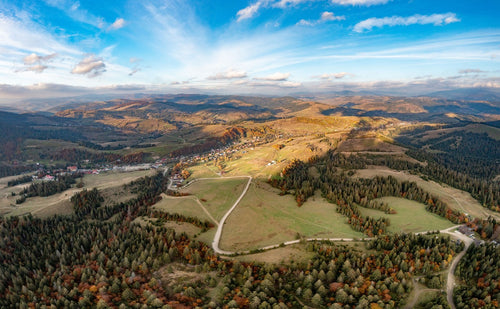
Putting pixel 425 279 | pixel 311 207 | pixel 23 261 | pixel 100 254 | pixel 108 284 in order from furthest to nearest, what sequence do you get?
pixel 311 207
pixel 23 261
pixel 100 254
pixel 108 284
pixel 425 279

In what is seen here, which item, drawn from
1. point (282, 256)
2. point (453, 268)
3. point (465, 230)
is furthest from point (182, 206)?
point (465, 230)

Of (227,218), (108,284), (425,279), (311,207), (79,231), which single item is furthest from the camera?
(311,207)

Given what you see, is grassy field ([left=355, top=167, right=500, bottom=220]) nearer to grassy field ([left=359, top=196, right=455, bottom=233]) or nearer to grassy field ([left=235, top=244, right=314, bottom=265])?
grassy field ([left=359, top=196, right=455, bottom=233])

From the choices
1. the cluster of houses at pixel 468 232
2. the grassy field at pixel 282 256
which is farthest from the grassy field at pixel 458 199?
the grassy field at pixel 282 256

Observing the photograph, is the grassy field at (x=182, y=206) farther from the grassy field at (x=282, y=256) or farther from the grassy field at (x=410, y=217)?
the grassy field at (x=410, y=217)

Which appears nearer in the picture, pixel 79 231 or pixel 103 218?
pixel 79 231

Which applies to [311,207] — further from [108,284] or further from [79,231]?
[79,231]

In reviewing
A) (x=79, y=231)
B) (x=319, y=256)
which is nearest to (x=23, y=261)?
(x=79, y=231)

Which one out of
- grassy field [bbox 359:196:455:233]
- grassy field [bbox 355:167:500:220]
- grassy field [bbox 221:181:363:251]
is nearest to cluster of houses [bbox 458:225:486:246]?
grassy field [bbox 359:196:455:233]
